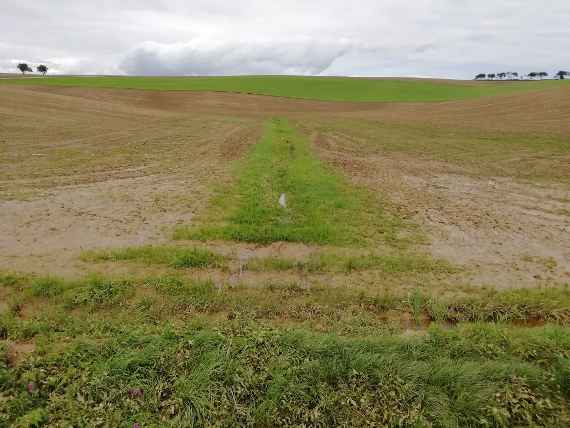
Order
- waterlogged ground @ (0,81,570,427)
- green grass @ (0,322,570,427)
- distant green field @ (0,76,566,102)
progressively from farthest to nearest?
distant green field @ (0,76,566,102), waterlogged ground @ (0,81,570,427), green grass @ (0,322,570,427)

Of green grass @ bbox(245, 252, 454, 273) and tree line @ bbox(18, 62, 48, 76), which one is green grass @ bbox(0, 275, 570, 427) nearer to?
green grass @ bbox(245, 252, 454, 273)

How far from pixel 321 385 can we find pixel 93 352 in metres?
2.73

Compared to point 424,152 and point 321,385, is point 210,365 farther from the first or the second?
point 424,152

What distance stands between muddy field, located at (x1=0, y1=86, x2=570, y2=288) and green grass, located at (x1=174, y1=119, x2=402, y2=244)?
63 centimetres

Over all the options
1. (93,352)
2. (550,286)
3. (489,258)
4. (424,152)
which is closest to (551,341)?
(550,286)

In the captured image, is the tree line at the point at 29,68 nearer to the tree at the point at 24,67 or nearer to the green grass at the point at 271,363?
the tree at the point at 24,67

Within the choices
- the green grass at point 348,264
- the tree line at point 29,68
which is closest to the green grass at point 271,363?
the green grass at point 348,264

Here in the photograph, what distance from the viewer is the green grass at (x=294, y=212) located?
24.6 feet

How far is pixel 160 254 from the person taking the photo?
645 cm

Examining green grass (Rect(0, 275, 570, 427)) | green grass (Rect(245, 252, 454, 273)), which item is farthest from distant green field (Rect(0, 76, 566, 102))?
green grass (Rect(0, 275, 570, 427))

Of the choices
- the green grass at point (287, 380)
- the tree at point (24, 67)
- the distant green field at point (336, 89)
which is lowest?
the green grass at point (287, 380)

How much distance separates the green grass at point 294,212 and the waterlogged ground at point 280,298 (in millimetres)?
67

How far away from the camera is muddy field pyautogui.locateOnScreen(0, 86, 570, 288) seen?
6.91 meters

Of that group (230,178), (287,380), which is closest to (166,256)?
(287,380)
